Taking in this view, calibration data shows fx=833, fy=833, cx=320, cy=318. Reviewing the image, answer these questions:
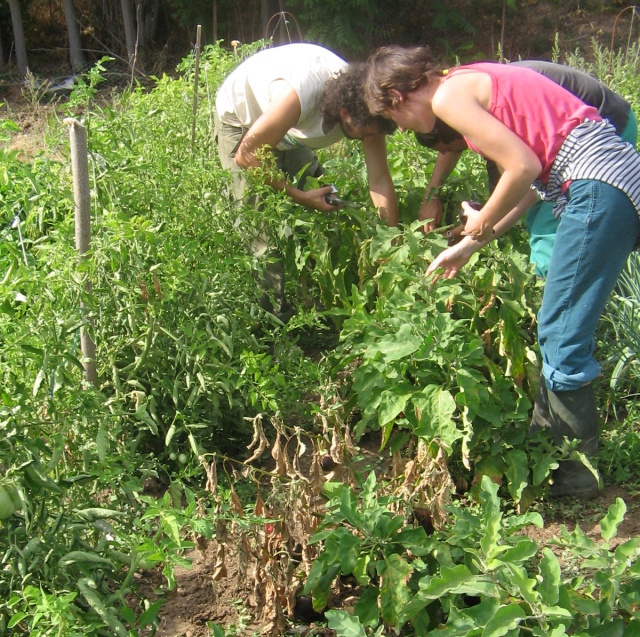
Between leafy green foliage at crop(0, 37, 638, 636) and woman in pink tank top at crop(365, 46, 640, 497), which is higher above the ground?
woman in pink tank top at crop(365, 46, 640, 497)

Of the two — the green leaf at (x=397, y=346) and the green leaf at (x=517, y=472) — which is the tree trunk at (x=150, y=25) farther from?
the green leaf at (x=517, y=472)

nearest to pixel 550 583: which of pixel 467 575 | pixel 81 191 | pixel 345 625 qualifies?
pixel 467 575

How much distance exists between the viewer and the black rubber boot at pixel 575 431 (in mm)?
2703

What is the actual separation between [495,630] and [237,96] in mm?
2245

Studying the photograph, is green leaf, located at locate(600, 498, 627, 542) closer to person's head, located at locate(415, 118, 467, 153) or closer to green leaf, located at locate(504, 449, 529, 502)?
green leaf, located at locate(504, 449, 529, 502)

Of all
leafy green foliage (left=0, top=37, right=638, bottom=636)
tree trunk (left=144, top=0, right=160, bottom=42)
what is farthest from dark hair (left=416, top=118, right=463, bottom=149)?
tree trunk (left=144, top=0, right=160, bottom=42)

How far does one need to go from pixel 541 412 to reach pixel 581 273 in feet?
1.82

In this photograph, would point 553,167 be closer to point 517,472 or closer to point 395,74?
point 395,74

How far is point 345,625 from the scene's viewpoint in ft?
6.44

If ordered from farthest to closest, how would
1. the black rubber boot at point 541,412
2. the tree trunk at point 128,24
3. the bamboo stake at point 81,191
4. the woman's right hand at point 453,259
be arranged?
the tree trunk at point 128,24 < the black rubber boot at point 541,412 < the woman's right hand at point 453,259 < the bamboo stake at point 81,191

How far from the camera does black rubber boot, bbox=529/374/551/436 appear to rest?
280 centimetres

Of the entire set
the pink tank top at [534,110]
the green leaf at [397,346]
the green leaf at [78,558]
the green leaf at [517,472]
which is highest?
the pink tank top at [534,110]

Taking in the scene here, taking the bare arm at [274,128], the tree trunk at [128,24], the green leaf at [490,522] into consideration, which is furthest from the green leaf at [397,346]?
the tree trunk at [128,24]

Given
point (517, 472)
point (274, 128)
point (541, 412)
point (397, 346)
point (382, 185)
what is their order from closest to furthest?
point (397, 346), point (517, 472), point (541, 412), point (274, 128), point (382, 185)
